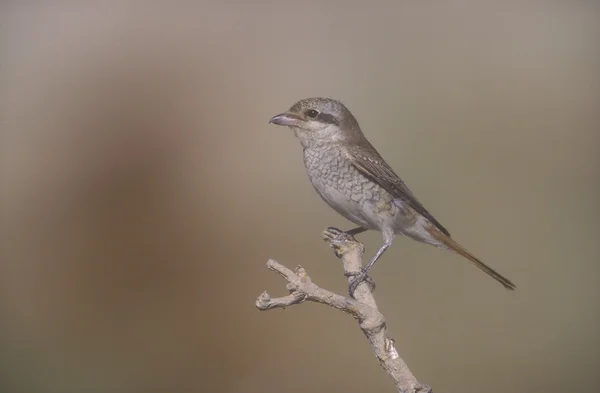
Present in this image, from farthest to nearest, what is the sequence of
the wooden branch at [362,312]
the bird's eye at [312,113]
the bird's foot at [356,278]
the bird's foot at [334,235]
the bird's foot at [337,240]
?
the bird's eye at [312,113], the bird's foot at [334,235], the bird's foot at [337,240], the bird's foot at [356,278], the wooden branch at [362,312]

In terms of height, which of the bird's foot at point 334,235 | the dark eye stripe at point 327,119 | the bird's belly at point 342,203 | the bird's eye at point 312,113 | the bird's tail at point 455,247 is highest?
the dark eye stripe at point 327,119

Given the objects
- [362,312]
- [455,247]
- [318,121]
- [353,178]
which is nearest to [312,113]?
[318,121]

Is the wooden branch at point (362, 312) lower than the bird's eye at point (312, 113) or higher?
lower

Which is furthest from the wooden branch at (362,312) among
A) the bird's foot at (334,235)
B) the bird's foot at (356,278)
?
the bird's foot at (334,235)

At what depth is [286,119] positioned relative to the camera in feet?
5.57

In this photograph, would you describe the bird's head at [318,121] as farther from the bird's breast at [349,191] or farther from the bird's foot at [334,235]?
the bird's foot at [334,235]

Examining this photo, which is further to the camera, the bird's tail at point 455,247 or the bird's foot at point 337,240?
the bird's tail at point 455,247

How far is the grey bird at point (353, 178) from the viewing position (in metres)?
1.68

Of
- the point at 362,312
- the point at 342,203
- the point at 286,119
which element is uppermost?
the point at 286,119

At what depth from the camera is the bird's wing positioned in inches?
66.3

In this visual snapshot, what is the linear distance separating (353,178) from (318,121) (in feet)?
0.67

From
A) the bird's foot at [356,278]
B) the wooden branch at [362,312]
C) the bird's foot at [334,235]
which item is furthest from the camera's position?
the bird's foot at [334,235]

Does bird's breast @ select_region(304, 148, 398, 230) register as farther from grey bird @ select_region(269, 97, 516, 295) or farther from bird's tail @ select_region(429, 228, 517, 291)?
bird's tail @ select_region(429, 228, 517, 291)

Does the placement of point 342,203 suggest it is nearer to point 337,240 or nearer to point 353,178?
point 353,178
